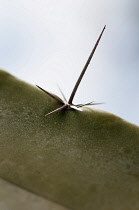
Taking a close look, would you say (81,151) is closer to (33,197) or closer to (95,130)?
(95,130)

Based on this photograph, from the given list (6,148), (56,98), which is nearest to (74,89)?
(56,98)

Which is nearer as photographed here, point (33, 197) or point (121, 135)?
point (33, 197)

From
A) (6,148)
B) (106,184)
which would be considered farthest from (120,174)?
(6,148)

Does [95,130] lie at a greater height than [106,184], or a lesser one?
greater

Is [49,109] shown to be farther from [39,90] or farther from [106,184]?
[106,184]

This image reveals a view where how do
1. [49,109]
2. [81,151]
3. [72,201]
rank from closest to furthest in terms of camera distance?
[72,201] < [81,151] < [49,109]

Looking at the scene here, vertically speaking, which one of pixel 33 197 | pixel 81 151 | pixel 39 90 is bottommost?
pixel 33 197

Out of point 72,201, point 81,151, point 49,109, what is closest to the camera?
point 72,201
